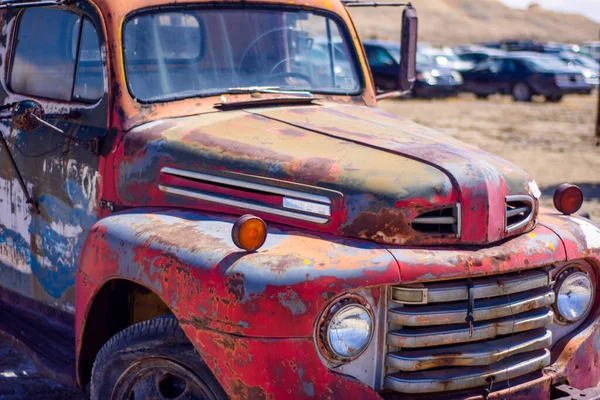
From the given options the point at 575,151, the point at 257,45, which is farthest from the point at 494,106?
the point at 257,45

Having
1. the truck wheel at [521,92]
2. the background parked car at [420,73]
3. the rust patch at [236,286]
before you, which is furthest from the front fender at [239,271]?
the truck wheel at [521,92]

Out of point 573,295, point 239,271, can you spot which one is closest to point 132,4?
point 239,271

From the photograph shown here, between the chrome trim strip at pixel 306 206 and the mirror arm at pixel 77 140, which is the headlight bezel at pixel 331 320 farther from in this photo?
the mirror arm at pixel 77 140

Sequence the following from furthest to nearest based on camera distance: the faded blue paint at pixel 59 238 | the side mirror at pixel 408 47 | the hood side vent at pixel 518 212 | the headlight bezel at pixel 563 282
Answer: the side mirror at pixel 408 47, the faded blue paint at pixel 59 238, the headlight bezel at pixel 563 282, the hood side vent at pixel 518 212

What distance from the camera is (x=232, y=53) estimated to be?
432cm

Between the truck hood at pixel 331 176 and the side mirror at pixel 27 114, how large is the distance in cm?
39

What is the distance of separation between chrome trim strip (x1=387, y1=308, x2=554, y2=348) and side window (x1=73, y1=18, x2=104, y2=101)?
1.81 metres

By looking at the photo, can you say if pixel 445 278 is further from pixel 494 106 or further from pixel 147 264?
pixel 494 106

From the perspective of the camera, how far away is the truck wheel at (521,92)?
25.8 meters

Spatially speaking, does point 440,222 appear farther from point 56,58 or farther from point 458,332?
point 56,58

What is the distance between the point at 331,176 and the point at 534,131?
51.2 feet

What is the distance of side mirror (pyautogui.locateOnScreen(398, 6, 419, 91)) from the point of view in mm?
4871

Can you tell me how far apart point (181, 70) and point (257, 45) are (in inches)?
18.4

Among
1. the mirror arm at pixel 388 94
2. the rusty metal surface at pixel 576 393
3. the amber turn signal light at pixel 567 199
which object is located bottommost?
the rusty metal surface at pixel 576 393
